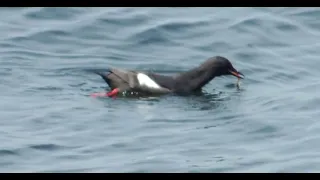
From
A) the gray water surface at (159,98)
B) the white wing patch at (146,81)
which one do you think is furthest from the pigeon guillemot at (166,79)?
the gray water surface at (159,98)

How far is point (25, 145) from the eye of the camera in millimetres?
9227

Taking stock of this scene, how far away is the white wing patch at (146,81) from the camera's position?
39.6 feet

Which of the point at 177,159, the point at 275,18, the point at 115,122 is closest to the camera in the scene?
the point at 177,159

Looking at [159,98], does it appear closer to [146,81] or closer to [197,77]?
[146,81]

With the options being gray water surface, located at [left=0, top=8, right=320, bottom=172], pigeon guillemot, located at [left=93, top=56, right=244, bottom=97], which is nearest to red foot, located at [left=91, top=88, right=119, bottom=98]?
pigeon guillemot, located at [left=93, top=56, right=244, bottom=97]

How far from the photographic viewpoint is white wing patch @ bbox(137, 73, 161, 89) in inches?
476

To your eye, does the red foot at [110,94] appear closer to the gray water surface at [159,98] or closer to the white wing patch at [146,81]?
the gray water surface at [159,98]

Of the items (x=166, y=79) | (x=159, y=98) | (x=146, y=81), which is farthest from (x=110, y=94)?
(x=166, y=79)

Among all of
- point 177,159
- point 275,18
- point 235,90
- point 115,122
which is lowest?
point 177,159

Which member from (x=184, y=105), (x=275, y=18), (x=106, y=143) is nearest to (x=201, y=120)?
(x=184, y=105)

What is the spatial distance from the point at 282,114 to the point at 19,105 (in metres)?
3.37

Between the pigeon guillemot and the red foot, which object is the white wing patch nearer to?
the pigeon guillemot
